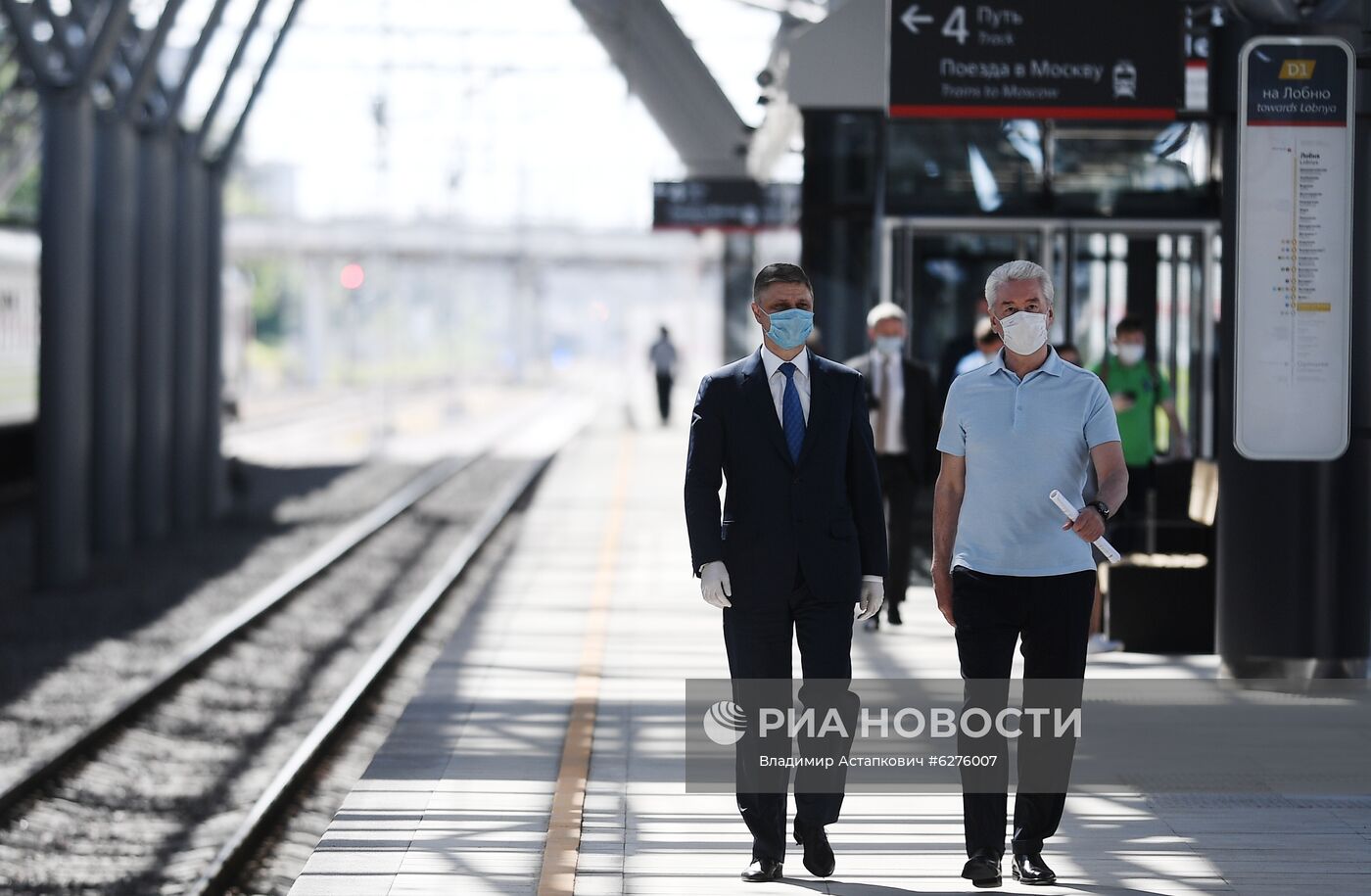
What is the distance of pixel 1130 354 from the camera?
35.3 ft

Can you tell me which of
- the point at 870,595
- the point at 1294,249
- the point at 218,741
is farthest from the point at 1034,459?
the point at 218,741

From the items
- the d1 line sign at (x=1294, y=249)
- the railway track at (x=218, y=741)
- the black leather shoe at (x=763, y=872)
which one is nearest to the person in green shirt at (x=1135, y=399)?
the d1 line sign at (x=1294, y=249)

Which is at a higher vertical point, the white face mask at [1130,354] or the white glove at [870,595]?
the white face mask at [1130,354]

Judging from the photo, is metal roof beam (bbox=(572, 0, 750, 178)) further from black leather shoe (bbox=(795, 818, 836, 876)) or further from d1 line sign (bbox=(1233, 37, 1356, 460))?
black leather shoe (bbox=(795, 818, 836, 876))

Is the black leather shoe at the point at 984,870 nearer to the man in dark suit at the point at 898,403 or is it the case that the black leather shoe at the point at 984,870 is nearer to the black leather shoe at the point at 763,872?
the black leather shoe at the point at 763,872

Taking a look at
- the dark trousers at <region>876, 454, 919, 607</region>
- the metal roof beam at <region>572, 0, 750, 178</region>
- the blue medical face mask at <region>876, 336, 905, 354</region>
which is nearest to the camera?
the blue medical face mask at <region>876, 336, 905, 354</region>

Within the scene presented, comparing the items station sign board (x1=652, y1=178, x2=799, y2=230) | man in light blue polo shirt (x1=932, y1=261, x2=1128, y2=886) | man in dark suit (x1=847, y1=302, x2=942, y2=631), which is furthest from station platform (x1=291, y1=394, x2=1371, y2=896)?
station sign board (x1=652, y1=178, x2=799, y2=230)

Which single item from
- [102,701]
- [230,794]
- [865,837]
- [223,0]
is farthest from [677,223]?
[865,837]

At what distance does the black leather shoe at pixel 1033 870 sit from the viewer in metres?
5.51

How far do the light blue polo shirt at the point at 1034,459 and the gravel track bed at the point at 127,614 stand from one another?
20.5 ft

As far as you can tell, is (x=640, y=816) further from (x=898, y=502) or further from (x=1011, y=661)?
(x=898, y=502)

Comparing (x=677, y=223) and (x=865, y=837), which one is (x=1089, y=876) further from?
(x=677, y=223)

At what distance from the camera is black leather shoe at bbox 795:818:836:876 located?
18.3 ft

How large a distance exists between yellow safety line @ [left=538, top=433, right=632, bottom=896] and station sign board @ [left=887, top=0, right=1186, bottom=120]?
3266 mm
